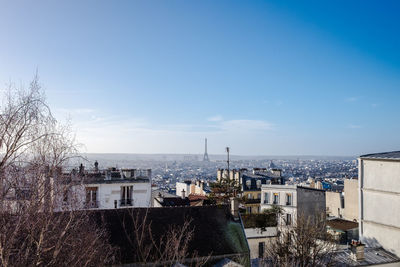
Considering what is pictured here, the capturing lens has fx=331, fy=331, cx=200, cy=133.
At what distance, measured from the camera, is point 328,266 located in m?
16.2

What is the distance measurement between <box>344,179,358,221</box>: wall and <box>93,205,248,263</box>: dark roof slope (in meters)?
36.8

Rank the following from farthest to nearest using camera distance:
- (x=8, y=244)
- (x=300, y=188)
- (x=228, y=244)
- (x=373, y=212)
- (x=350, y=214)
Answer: (x=350, y=214)
(x=300, y=188)
(x=373, y=212)
(x=228, y=244)
(x=8, y=244)

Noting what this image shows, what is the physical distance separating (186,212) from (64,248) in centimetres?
1202

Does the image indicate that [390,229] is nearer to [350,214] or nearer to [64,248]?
[64,248]

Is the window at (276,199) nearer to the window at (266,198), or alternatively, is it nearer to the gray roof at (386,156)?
the window at (266,198)

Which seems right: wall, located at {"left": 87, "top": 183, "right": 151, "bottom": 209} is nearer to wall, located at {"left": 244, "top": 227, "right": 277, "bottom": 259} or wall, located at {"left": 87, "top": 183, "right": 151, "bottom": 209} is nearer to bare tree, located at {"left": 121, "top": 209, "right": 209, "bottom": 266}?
bare tree, located at {"left": 121, "top": 209, "right": 209, "bottom": 266}

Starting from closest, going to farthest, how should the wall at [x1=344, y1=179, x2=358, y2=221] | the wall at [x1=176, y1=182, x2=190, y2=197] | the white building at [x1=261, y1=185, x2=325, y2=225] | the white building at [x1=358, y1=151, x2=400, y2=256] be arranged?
the white building at [x1=358, y1=151, x2=400, y2=256] → the white building at [x1=261, y1=185, x2=325, y2=225] → the wall at [x1=344, y1=179, x2=358, y2=221] → the wall at [x1=176, y1=182, x2=190, y2=197]

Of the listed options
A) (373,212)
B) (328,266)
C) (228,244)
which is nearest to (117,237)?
(228,244)

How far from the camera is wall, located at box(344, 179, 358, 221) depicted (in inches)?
1978

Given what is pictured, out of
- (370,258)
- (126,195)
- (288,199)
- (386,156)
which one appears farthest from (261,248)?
(288,199)

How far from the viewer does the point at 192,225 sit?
18.9 metres

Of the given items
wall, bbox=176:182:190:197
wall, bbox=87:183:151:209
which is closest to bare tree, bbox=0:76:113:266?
wall, bbox=87:183:151:209

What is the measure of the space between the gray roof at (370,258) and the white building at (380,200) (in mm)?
583

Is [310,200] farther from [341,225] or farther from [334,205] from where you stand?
[334,205]
